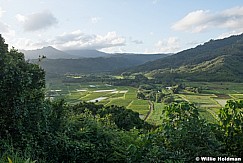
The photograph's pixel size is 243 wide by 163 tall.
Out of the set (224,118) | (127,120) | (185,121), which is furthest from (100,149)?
(127,120)

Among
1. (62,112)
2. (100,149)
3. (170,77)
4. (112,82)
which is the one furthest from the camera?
(170,77)

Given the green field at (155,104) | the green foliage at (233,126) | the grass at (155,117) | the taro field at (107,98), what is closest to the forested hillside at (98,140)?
the green foliage at (233,126)

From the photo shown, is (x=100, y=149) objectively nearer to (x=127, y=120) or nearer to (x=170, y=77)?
(x=127, y=120)

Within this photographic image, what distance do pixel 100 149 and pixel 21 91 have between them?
2.40 meters

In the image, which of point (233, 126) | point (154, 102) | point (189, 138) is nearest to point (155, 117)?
point (154, 102)

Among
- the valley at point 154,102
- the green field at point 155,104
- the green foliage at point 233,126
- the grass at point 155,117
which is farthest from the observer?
the green field at point 155,104

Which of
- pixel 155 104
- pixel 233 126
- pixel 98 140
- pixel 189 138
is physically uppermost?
pixel 233 126

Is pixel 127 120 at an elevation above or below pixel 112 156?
below

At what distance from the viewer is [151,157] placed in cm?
577

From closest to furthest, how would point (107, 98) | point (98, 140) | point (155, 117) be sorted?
point (98, 140), point (155, 117), point (107, 98)

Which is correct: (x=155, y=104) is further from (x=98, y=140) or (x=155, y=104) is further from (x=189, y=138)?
(x=189, y=138)

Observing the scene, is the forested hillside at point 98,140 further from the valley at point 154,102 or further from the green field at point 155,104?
the green field at point 155,104

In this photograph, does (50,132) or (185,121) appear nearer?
(185,121)

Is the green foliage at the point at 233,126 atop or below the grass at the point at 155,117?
atop
